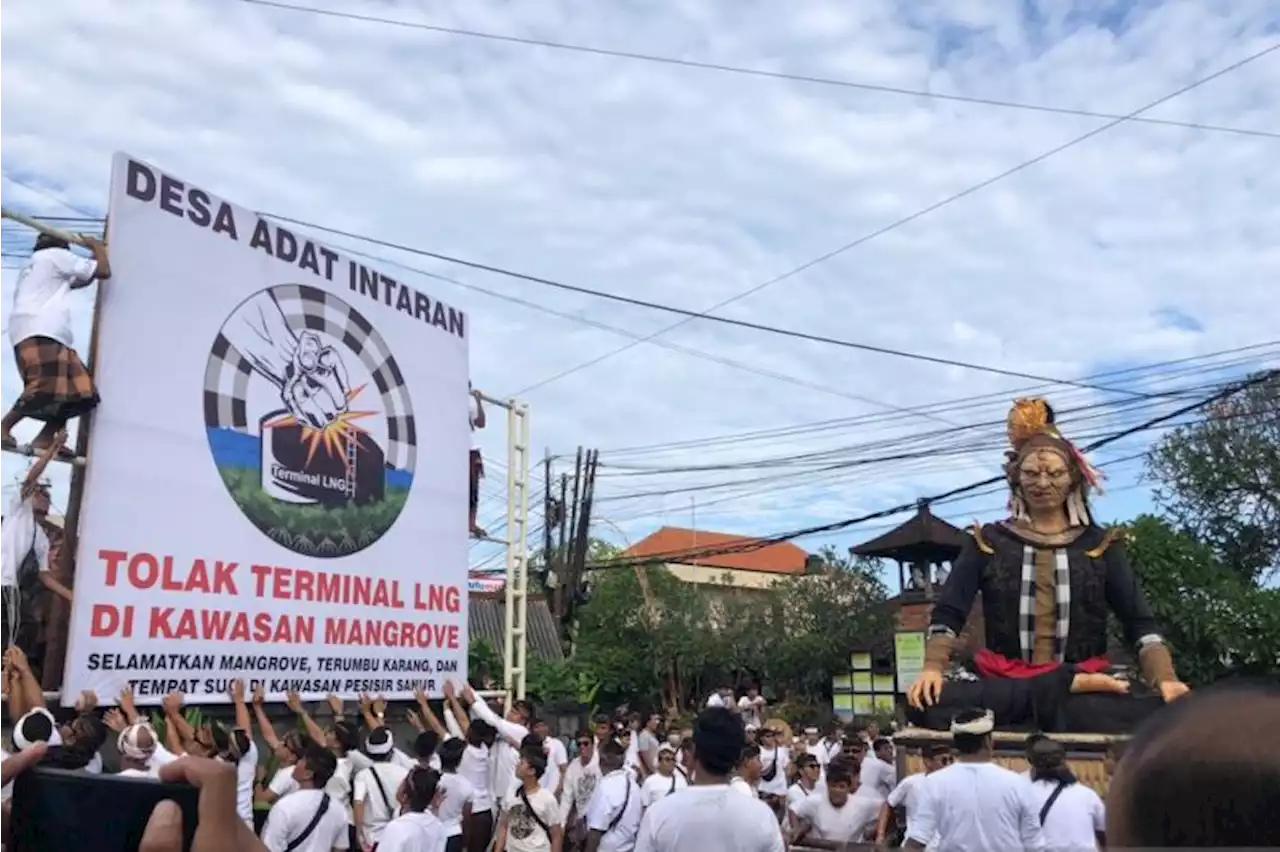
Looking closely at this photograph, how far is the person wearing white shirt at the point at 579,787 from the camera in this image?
29.9ft

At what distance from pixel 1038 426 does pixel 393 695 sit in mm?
5548

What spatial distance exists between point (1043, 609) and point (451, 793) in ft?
11.9

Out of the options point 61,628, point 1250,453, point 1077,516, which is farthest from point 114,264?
point 1250,453

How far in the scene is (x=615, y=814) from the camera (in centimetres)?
709

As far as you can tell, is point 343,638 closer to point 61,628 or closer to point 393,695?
Result: point 393,695

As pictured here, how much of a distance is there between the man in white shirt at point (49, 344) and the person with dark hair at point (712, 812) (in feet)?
16.1

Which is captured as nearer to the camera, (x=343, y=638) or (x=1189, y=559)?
(x=343, y=638)

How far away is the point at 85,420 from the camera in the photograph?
7.34 metres

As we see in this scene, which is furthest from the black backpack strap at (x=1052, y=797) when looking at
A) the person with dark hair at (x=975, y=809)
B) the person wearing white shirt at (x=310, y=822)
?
the person wearing white shirt at (x=310, y=822)

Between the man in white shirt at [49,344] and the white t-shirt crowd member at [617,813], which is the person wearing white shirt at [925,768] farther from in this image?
the man in white shirt at [49,344]

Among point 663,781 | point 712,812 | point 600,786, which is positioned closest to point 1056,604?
point 663,781

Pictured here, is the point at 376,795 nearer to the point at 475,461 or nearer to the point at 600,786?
the point at 600,786

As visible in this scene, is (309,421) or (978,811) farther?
(309,421)

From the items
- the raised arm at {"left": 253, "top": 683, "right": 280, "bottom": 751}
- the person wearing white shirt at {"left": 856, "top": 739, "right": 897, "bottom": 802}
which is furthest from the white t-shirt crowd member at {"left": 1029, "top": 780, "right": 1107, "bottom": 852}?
the raised arm at {"left": 253, "top": 683, "right": 280, "bottom": 751}
